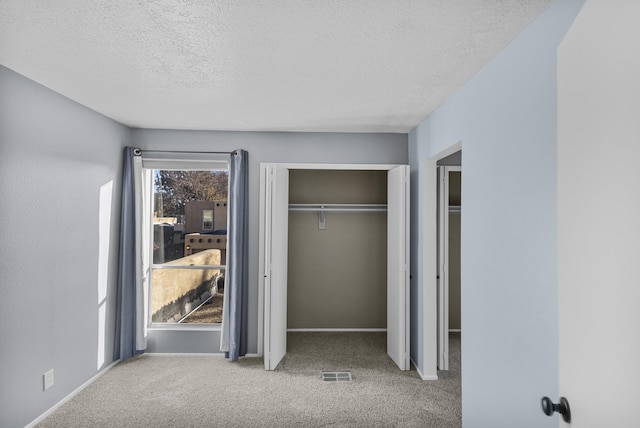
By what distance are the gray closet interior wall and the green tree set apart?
108cm

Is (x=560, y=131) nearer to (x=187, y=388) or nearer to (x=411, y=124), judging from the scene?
(x=411, y=124)

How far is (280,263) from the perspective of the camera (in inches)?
152

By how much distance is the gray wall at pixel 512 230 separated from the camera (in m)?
1.59

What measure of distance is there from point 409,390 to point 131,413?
2.28 m

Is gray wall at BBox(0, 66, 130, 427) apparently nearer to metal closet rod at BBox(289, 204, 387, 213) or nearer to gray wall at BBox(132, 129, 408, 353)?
gray wall at BBox(132, 129, 408, 353)

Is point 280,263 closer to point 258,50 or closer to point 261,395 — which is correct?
point 261,395

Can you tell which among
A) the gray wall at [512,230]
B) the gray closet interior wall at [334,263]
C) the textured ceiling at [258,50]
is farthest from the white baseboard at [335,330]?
the textured ceiling at [258,50]

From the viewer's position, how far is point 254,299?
13.4 ft

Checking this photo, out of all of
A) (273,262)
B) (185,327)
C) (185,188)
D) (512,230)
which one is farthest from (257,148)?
(512,230)

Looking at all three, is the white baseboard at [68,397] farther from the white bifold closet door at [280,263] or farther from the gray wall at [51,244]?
the white bifold closet door at [280,263]

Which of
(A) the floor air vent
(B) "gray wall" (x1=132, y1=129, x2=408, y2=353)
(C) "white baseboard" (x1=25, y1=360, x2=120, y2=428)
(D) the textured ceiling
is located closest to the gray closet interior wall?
(B) "gray wall" (x1=132, y1=129, x2=408, y2=353)

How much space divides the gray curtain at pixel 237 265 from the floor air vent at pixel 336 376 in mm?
999

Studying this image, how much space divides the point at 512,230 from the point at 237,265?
9.18 feet

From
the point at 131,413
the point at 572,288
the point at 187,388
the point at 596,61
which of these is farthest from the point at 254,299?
the point at 596,61
